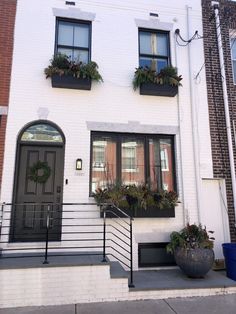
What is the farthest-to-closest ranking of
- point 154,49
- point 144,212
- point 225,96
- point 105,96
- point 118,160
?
point 154,49 → point 225,96 → point 105,96 → point 118,160 → point 144,212

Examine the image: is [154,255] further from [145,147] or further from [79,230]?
[145,147]

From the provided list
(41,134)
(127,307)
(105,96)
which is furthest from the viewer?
(105,96)

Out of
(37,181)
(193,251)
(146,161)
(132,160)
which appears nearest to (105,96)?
(132,160)

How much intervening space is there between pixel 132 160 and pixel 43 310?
3.59 meters

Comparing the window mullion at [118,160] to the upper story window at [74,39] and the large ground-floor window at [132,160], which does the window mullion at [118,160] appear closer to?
the large ground-floor window at [132,160]

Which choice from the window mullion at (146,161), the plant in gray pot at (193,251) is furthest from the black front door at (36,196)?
the plant in gray pot at (193,251)

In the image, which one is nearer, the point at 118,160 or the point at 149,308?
the point at 149,308

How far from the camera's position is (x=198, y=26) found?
7457 millimetres

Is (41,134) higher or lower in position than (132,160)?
higher

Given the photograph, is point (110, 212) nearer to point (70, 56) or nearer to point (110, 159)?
point (110, 159)

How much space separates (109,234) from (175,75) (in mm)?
4073

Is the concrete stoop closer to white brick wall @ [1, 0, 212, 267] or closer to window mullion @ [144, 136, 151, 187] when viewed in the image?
white brick wall @ [1, 0, 212, 267]

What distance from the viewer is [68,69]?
6.24m

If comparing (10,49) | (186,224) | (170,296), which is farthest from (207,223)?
(10,49)
